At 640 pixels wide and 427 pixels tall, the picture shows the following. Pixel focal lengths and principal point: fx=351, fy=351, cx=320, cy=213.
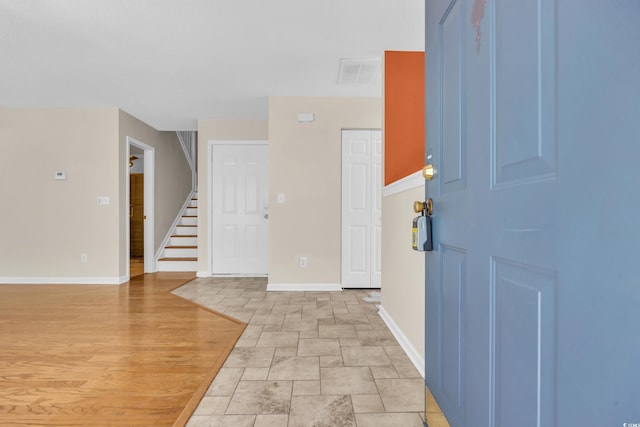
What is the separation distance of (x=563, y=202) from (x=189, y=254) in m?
6.24

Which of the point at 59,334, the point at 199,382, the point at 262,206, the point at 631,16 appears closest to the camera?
the point at 631,16

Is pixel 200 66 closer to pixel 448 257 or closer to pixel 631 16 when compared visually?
pixel 448 257

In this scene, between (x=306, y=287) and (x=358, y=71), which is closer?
(x=358, y=71)

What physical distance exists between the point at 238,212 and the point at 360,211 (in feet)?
6.53

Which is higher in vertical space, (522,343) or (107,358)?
Result: (522,343)

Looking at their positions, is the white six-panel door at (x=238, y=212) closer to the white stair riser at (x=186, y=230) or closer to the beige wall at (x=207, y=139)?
the beige wall at (x=207, y=139)

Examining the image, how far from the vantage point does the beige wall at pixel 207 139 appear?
17.4 ft

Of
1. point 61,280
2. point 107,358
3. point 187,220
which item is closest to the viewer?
point 107,358

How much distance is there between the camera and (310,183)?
434cm

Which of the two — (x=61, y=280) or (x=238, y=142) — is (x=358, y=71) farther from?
(x=61, y=280)

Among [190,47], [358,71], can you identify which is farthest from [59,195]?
[358,71]

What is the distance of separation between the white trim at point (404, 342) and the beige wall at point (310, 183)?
1402 mm

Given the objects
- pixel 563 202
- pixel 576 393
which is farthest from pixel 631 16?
pixel 576 393

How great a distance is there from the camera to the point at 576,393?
Answer: 54cm
